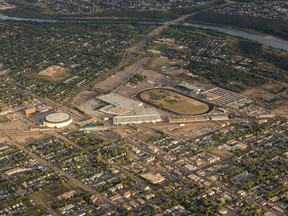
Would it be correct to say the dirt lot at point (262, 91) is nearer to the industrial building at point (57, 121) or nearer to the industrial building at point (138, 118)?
the industrial building at point (138, 118)

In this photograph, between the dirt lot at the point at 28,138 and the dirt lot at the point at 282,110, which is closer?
the dirt lot at the point at 28,138

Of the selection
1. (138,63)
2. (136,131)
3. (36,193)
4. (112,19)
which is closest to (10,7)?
(112,19)

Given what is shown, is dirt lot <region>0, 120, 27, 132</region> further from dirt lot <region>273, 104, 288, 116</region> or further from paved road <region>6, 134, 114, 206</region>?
dirt lot <region>273, 104, 288, 116</region>

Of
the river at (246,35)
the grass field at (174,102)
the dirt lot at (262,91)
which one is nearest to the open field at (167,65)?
the grass field at (174,102)

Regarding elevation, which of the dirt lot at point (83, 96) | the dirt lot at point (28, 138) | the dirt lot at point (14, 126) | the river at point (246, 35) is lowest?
the dirt lot at point (28, 138)

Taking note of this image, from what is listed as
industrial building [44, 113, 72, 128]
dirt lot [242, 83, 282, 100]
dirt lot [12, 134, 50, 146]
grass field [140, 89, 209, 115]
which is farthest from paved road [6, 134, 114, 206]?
dirt lot [242, 83, 282, 100]

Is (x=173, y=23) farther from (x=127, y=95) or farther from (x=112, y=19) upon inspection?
(x=127, y=95)
